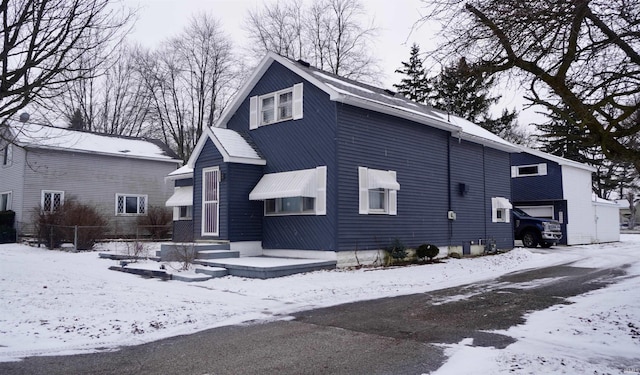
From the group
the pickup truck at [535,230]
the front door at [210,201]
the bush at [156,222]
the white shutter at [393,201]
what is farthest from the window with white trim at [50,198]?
the pickup truck at [535,230]

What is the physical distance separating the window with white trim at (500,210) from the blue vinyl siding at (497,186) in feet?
0.60

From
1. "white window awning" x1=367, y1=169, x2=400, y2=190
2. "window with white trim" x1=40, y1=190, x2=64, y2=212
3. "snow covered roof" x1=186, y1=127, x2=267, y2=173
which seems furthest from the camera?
"window with white trim" x1=40, y1=190, x2=64, y2=212

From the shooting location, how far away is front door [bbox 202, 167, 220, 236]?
15703 mm

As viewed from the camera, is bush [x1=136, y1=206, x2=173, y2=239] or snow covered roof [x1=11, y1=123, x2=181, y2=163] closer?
bush [x1=136, y1=206, x2=173, y2=239]

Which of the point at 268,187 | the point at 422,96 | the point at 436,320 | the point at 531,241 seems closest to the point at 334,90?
the point at 268,187

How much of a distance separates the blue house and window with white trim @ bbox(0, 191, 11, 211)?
12830 millimetres

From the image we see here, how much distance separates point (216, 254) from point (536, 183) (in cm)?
2015

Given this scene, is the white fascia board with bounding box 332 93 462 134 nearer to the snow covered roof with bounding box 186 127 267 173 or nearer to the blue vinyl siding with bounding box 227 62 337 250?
the blue vinyl siding with bounding box 227 62 337 250

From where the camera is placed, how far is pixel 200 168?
54.5ft

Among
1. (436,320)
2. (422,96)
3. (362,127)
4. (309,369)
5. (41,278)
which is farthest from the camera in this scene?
(422,96)

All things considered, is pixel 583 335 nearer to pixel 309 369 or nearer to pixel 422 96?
pixel 309 369

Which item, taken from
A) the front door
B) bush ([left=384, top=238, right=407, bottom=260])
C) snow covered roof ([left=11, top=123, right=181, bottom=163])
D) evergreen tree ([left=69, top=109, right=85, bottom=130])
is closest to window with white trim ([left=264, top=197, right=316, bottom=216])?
the front door

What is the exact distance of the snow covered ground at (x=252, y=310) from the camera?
19.1ft

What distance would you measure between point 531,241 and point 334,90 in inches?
614
